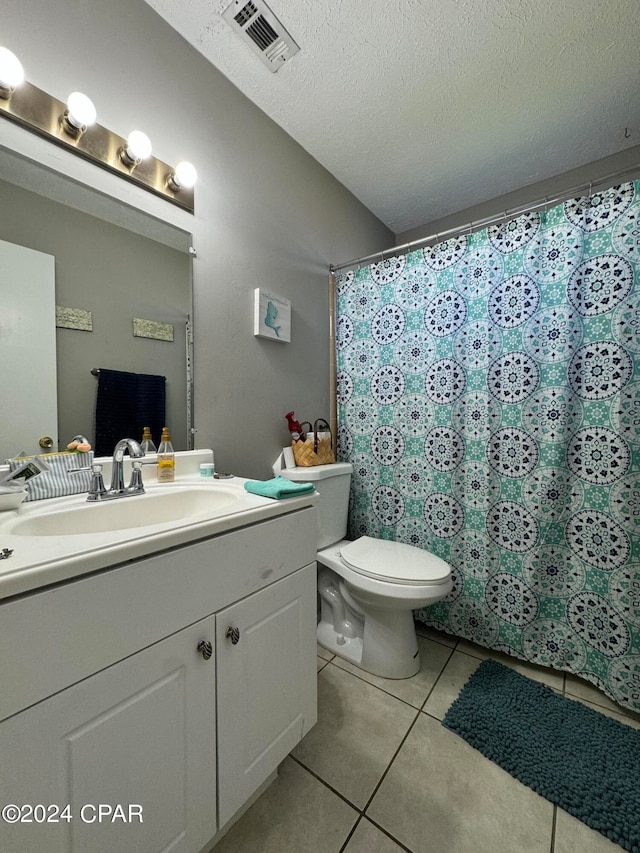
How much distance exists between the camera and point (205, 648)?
0.70 meters

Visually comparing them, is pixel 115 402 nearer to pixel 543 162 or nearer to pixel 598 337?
pixel 598 337

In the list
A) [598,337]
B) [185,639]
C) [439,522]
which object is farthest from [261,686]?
[598,337]

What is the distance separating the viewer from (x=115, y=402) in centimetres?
108

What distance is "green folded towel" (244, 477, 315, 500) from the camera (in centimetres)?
89

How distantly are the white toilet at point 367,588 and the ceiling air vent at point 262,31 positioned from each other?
63.7 inches

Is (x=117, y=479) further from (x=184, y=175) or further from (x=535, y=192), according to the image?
(x=535, y=192)

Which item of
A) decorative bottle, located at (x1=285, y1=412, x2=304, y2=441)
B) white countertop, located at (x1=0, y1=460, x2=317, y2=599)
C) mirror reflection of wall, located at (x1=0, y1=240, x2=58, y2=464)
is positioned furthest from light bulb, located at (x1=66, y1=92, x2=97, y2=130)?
decorative bottle, located at (x1=285, y1=412, x2=304, y2=441)

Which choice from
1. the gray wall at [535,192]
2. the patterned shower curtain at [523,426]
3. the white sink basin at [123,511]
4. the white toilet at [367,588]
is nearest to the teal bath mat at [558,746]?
the patterned shower curtain at [523,426]

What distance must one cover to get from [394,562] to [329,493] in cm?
42

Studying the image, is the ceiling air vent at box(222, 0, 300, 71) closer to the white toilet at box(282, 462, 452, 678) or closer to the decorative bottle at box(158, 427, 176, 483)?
the decorative bottle at box(158, 427, 176, 483)

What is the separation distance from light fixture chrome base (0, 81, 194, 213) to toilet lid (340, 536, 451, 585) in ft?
4.94

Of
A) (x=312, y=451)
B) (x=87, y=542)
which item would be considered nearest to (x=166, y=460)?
(x=87, y=542)

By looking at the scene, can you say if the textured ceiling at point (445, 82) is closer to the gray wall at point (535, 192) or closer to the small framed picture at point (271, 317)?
the gray wall at point (535, 192)

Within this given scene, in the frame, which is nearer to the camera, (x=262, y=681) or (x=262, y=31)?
(x=262, y=681)
